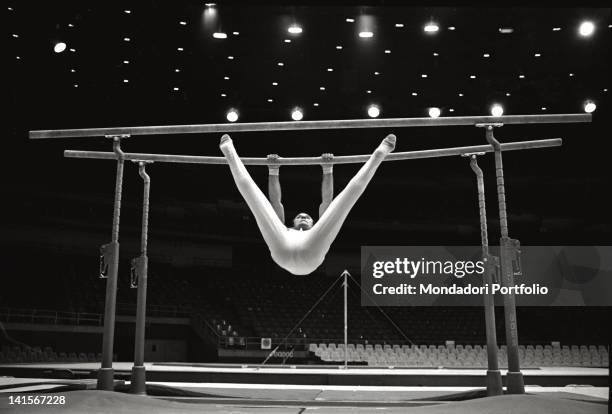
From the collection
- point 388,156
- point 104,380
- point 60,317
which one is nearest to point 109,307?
point 104,380

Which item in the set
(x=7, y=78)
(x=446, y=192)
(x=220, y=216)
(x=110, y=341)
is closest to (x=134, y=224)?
(x=220, y=216)

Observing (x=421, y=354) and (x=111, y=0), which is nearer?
(x=111, y=0)

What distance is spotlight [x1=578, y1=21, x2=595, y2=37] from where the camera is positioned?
866cm

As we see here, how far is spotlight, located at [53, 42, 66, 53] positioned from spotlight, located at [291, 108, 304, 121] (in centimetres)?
492

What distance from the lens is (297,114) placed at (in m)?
12.5

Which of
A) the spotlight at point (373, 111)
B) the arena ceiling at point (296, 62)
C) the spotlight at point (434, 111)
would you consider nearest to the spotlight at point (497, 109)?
the arena ceiling at point (296, 62)

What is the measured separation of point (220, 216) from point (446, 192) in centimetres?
860

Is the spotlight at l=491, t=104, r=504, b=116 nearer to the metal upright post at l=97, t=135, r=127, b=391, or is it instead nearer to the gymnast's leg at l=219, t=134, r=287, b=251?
the metal upright post at l=97, t=135, r=127, b=391

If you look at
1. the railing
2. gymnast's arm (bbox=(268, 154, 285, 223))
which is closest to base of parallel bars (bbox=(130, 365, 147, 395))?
gymnast's arm (bbox=(268, 154, 285, 223))

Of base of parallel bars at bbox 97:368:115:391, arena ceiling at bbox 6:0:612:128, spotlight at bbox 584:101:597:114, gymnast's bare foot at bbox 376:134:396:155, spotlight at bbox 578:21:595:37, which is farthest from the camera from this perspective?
spotlight at bbox 584:101:597:114

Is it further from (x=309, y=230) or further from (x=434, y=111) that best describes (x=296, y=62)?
(x=309, y=230)

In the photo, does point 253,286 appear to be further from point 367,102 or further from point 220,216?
point 367,102

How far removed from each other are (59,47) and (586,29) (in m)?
8.81

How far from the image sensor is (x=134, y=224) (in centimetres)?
2002
